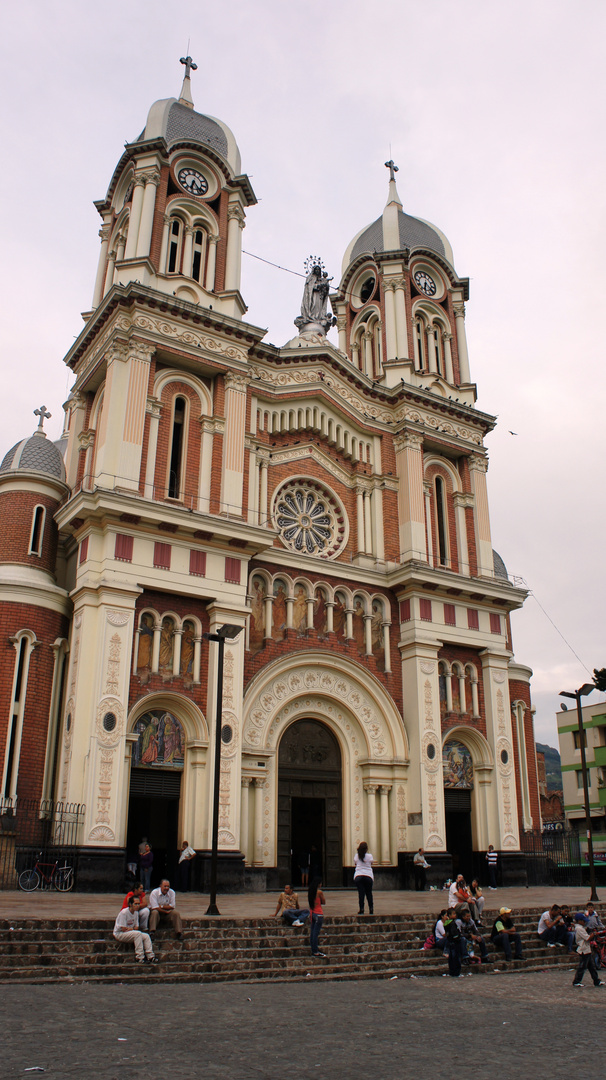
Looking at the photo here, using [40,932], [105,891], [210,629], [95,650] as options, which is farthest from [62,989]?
[210,629]

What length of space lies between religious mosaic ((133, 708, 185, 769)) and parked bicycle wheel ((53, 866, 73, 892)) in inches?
125

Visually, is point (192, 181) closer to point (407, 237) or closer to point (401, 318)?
point (401, 318)

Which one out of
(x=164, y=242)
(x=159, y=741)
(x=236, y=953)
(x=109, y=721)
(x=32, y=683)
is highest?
(x=164, y=242)

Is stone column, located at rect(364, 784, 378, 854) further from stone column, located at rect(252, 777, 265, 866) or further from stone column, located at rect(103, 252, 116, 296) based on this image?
stone column, located at rect(103, 252, 116, 296)

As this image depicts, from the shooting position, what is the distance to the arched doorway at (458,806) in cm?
2847

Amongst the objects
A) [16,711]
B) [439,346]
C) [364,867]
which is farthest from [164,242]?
[364,867]

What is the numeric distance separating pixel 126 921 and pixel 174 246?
73.9 ft

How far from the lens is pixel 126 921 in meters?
13.2

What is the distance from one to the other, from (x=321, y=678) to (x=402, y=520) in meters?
6.86

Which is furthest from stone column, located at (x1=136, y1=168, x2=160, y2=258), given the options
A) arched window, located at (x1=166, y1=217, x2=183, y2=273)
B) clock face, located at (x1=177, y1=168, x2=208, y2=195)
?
clock face, located at (x1=177, y1=168, x2=208, y2=195)

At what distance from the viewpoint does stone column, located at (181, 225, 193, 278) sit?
1127 inches

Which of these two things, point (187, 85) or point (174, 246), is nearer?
point (174, 246)

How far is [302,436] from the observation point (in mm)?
29859

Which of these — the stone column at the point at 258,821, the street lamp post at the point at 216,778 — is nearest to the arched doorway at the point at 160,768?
the stone column at the point at 258,821
